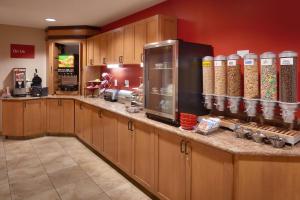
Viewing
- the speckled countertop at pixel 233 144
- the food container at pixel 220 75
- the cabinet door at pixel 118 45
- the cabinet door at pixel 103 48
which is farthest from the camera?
the cabinet door at pixel 103 48

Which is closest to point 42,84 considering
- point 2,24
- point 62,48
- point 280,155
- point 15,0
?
point 62,48

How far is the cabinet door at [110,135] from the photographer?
3573 mm

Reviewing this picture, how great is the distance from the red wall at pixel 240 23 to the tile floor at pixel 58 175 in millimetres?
2008

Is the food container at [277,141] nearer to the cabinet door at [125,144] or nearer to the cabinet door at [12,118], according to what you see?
the cabinet door at [125,144]

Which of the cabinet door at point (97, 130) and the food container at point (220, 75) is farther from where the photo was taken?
the cabinet door at point (97, 130)

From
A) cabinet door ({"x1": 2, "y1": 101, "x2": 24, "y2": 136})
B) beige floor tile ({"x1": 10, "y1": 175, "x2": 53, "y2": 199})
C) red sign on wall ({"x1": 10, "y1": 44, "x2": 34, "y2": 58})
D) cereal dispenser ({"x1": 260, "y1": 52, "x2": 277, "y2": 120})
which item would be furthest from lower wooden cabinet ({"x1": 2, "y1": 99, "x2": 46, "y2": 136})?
cereal dispenser ({"x1": 260, "y1": 52, "x2": 277, "y2": 120})

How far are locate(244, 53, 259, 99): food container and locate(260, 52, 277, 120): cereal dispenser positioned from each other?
91 millimetres

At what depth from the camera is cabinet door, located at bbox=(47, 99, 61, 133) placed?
5.44 m

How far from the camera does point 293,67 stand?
6.21 feet

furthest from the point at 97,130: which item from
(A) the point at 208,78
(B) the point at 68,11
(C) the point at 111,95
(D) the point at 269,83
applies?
(D) the point at 269,83

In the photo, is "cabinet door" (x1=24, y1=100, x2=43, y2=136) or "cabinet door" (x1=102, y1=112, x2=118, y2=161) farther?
"cabinet door" (x1=24, y1=100, x2=43, y2=136)

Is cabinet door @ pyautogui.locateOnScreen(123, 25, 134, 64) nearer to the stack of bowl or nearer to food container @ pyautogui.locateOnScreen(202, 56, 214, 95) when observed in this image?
food container @ pyautogui.locateOnScreen(202, 56, 214, 95)

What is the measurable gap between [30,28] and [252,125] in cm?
553

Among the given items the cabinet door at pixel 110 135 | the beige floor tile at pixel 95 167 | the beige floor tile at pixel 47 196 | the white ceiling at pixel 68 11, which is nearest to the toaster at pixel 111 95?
the cabinet door at pixel 110 135
